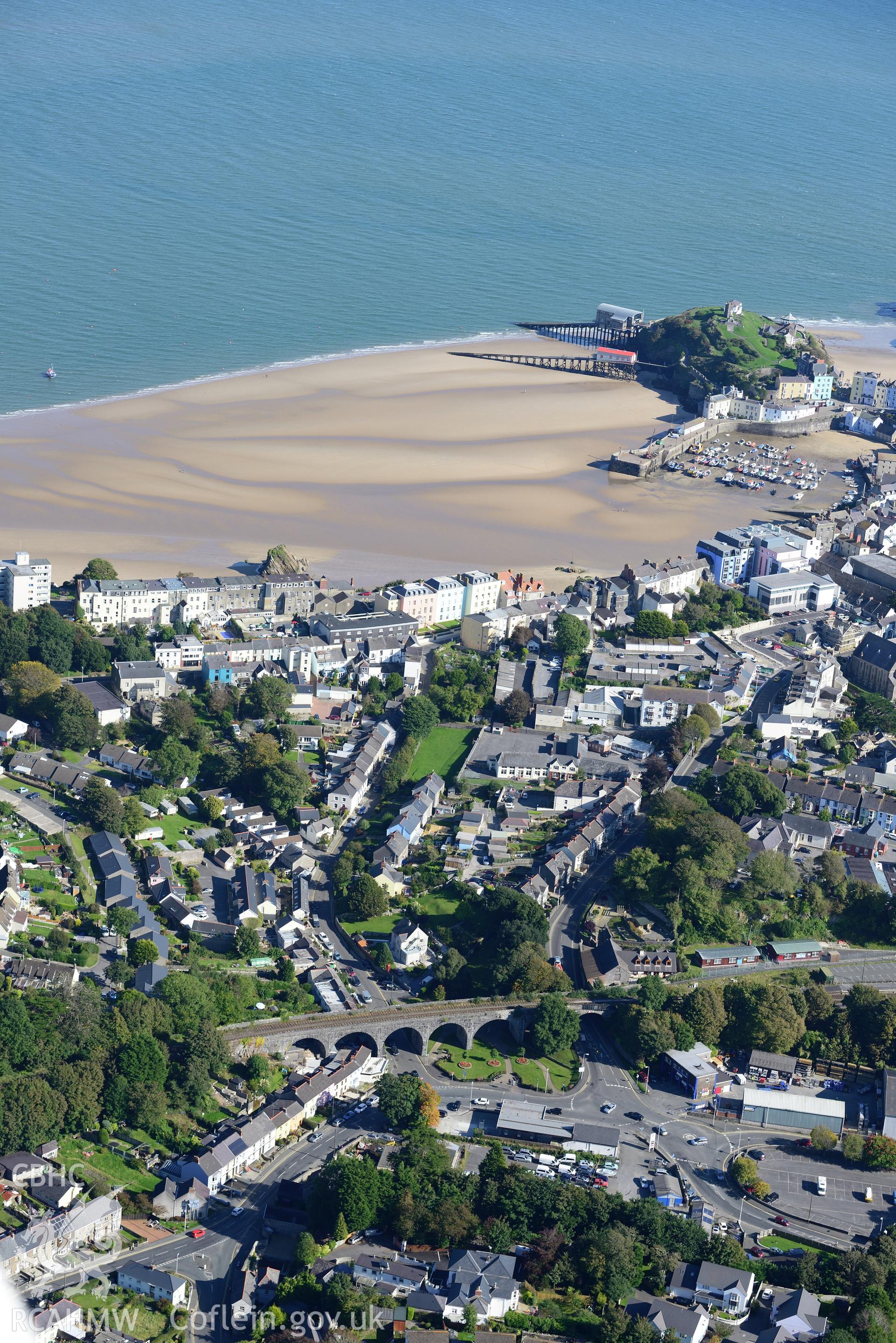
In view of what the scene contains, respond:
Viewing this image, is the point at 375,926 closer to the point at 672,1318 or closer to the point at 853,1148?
the point at 853,1148

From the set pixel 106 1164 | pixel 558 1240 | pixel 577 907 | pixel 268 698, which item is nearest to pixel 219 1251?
pixel 106 1164

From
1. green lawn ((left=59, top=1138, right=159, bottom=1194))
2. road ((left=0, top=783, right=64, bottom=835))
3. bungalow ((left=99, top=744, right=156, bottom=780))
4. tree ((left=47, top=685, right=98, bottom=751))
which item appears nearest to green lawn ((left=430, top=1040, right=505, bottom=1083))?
green lawn ((left=59, top=1138, right=159, bottom=1194))

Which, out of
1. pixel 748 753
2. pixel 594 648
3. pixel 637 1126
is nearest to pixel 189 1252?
pixel 637 1126

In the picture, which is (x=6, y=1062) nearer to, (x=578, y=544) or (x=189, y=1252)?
(x=189, y=1252)

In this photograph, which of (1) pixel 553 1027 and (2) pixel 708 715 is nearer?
(1) pixel 553 1027

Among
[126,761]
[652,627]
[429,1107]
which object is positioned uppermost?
[652,627]

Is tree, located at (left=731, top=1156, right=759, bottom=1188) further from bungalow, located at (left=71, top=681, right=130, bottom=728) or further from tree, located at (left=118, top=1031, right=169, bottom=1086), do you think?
bungalow, located at (left=71, top=681, right=130, bottom=728)
